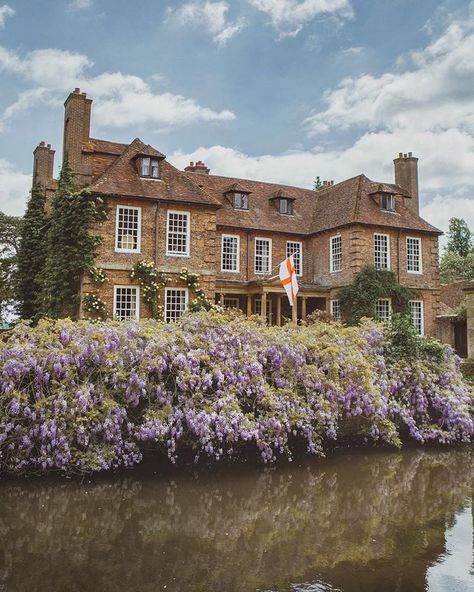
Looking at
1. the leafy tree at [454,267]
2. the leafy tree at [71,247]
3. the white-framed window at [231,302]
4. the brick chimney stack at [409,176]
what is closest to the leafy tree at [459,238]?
the leafy tree at [454,267]

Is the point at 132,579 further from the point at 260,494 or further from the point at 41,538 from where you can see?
the point at 260,494

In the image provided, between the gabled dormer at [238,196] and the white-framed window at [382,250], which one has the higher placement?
the gabled dormer at [238,196]

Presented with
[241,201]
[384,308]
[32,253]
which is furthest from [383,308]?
[32,253]

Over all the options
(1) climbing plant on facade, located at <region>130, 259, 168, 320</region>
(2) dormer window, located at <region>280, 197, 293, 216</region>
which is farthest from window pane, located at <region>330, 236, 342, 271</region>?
(1) climbing plant on facade, located at <region>130, 259, 168, 320</region>

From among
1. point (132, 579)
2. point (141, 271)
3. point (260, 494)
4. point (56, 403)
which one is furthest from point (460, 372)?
point (141, 271)

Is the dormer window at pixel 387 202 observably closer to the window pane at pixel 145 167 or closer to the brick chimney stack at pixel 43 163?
the window pane at pixel 145 167

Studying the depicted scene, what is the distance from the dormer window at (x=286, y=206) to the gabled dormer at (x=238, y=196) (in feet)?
6.76

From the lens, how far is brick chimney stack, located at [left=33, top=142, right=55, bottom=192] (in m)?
→ 29.9

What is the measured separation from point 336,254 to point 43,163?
16.7 meters

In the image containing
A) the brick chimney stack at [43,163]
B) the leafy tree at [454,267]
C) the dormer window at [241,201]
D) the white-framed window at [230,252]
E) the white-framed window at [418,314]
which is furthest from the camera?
the leafy tree at [454,267]

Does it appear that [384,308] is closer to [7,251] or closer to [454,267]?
[7,251]

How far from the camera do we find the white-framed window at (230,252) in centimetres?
2600

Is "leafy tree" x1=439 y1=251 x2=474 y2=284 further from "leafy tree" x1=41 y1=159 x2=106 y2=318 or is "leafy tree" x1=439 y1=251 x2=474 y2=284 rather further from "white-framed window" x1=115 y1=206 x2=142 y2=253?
"leafy tree" x1=41 y1=159 x2=106 y2=318

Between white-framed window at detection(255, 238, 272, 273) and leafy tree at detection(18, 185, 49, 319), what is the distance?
398 inches
